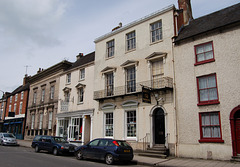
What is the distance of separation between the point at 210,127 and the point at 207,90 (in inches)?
94.3

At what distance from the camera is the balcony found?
15541 mm

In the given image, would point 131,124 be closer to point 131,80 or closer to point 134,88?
point 134,88

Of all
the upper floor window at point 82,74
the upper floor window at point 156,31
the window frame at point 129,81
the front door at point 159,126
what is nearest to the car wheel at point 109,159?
the front door at point 159,126

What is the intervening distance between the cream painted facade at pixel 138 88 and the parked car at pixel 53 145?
13.8 ft

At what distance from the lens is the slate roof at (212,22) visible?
45.7 feet

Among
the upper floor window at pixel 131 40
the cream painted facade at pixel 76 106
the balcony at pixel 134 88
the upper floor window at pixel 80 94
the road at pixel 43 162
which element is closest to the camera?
the road at pixel 43 162

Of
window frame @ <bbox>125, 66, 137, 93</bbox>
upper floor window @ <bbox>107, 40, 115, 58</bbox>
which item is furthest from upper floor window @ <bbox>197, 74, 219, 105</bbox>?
upper floor window @ <bbox>107, 40, 115, 58</bbox>

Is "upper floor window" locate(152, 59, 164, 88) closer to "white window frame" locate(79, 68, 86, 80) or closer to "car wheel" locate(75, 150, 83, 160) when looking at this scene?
"car wheel" locate(75, 150, 83, 160)

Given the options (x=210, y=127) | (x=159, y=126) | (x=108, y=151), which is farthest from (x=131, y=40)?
(x=108, y=151)

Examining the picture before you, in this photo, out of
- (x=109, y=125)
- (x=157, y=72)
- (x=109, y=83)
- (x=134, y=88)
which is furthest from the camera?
(x=109, y=83)

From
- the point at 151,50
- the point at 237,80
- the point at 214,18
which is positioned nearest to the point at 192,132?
the point at 237,80

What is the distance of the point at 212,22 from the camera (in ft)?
49.9

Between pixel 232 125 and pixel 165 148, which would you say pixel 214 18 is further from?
pixel 165 148

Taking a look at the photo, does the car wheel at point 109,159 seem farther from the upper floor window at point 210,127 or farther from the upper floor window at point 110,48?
the upper floor window at point 110,48
